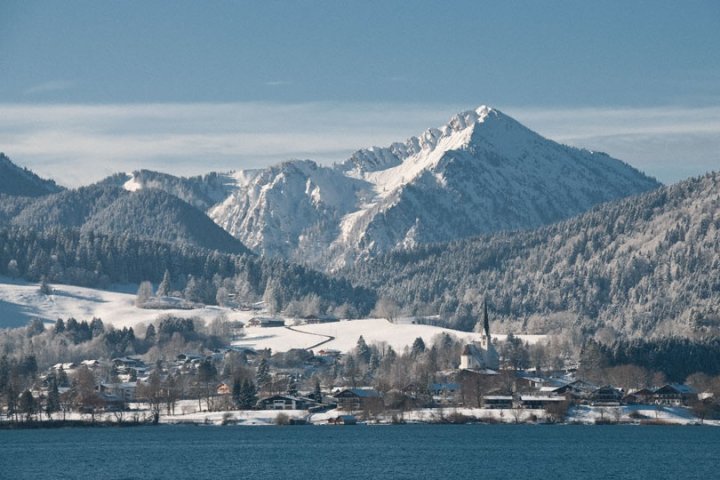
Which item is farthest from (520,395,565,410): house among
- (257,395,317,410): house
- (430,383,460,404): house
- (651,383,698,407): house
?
(257,395,317,410): house

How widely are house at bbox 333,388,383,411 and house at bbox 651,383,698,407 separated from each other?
1141 inches

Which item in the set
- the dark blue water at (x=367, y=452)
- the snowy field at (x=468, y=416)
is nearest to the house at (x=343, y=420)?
the snowy field at (x=468, y=416)

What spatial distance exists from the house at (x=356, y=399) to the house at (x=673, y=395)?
95.1 ft

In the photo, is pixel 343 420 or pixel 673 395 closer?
pixel 343 420

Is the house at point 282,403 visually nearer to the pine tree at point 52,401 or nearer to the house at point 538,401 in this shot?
the pine tree at point 52,401

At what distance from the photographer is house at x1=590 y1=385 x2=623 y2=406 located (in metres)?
170

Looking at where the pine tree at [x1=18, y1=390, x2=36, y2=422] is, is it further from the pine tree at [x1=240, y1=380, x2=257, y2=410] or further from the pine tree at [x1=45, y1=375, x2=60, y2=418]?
the pine tree at [x1=240, y1=380, x2=257, y2=410]

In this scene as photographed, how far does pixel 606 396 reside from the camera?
6742 inches

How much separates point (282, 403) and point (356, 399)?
7621 mm

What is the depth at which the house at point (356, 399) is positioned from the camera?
166 meters

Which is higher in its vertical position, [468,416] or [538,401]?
[538,401]

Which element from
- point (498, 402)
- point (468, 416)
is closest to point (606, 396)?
point (498, 402)

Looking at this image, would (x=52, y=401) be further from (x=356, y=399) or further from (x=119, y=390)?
(x=356, y=399)

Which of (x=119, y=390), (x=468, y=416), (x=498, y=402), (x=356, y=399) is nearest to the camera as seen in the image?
(x=468, y=416)
